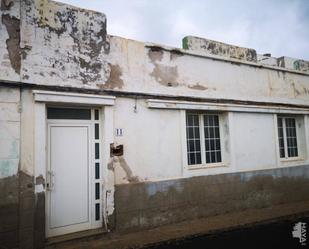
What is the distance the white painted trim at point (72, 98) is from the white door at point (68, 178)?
51cm

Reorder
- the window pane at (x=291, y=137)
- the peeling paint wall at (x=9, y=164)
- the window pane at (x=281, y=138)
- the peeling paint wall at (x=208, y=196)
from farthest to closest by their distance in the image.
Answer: the window pane at (x=291, y=137) → the window pane at (x=281, y=138) → the peeling paint wall at (x=208, y=196) → the peeling paint wall at (x=9, y=164)

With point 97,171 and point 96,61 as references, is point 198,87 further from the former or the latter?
point 97,171

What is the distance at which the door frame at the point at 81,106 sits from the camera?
4.96m

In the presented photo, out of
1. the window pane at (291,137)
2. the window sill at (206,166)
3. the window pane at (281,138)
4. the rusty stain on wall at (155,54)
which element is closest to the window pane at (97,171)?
the window sill at (206,166)

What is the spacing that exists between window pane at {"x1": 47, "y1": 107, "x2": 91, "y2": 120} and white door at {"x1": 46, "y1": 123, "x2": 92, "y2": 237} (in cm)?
14

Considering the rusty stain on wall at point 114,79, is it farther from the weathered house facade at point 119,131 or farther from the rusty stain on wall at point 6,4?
the rusty stain on wall at point 6,4

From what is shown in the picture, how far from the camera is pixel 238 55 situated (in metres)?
9.15

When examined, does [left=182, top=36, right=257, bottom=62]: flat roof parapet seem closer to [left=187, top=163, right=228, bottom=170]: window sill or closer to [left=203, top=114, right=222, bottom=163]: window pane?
[left=203, top=114, right=222, bottom=163]: window pane

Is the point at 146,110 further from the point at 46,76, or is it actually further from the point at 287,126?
the point at 287,126

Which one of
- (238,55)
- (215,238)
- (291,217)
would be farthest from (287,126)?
(215,238)

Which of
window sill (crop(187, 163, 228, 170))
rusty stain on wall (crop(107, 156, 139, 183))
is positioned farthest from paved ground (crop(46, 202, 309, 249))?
window sill (crop(187, 163, 228, 170))

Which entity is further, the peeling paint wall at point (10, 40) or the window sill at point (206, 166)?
the window sill at point (206, 166)

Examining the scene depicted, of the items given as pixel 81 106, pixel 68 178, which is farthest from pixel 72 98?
pixel 68 178

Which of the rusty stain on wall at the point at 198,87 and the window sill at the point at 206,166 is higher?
the rusty stain on wall at the point at 198,87
